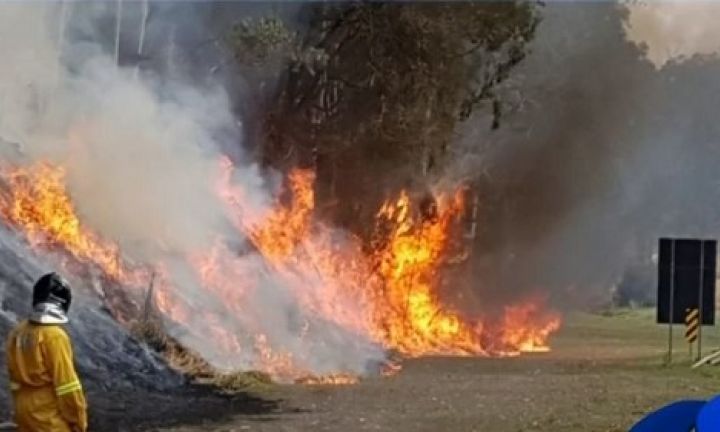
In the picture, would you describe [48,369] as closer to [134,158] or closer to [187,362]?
[187,362]

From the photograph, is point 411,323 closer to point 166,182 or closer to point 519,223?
point 519,223

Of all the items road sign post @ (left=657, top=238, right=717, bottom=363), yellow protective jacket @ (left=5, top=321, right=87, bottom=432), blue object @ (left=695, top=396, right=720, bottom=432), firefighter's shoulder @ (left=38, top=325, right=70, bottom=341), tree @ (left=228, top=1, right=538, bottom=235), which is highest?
tree @ (left=228, top=1, right=538, bottom=235)

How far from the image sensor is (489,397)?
14852 mm

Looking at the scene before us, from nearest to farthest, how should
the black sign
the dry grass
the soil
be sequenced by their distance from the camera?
the soil
the dry grass
the black sign

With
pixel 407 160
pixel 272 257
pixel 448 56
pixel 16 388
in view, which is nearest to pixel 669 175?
pixel 407 160

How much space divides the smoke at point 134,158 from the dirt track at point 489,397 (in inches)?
68.5

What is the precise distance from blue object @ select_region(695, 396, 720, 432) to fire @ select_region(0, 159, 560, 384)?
493 inches

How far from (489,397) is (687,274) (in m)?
6.58

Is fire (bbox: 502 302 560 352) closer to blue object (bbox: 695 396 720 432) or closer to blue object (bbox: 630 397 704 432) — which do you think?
blue object (bbox: 630 397 704 432)

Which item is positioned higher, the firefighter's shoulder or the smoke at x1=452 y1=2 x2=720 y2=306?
the smoke at x1=452 y1=2 x2=720 y2=306

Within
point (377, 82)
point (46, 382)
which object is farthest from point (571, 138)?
point (46, 382)

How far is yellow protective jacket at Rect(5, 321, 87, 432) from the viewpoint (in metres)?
5.87

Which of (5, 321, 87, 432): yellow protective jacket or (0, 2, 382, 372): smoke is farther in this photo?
(0, 2, 382, 372): smoke

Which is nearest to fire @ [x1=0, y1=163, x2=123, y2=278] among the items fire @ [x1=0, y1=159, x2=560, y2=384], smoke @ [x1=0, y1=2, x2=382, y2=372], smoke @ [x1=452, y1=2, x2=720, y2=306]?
fire @ [x1=0, y1=159, x2=560, y2=384]
